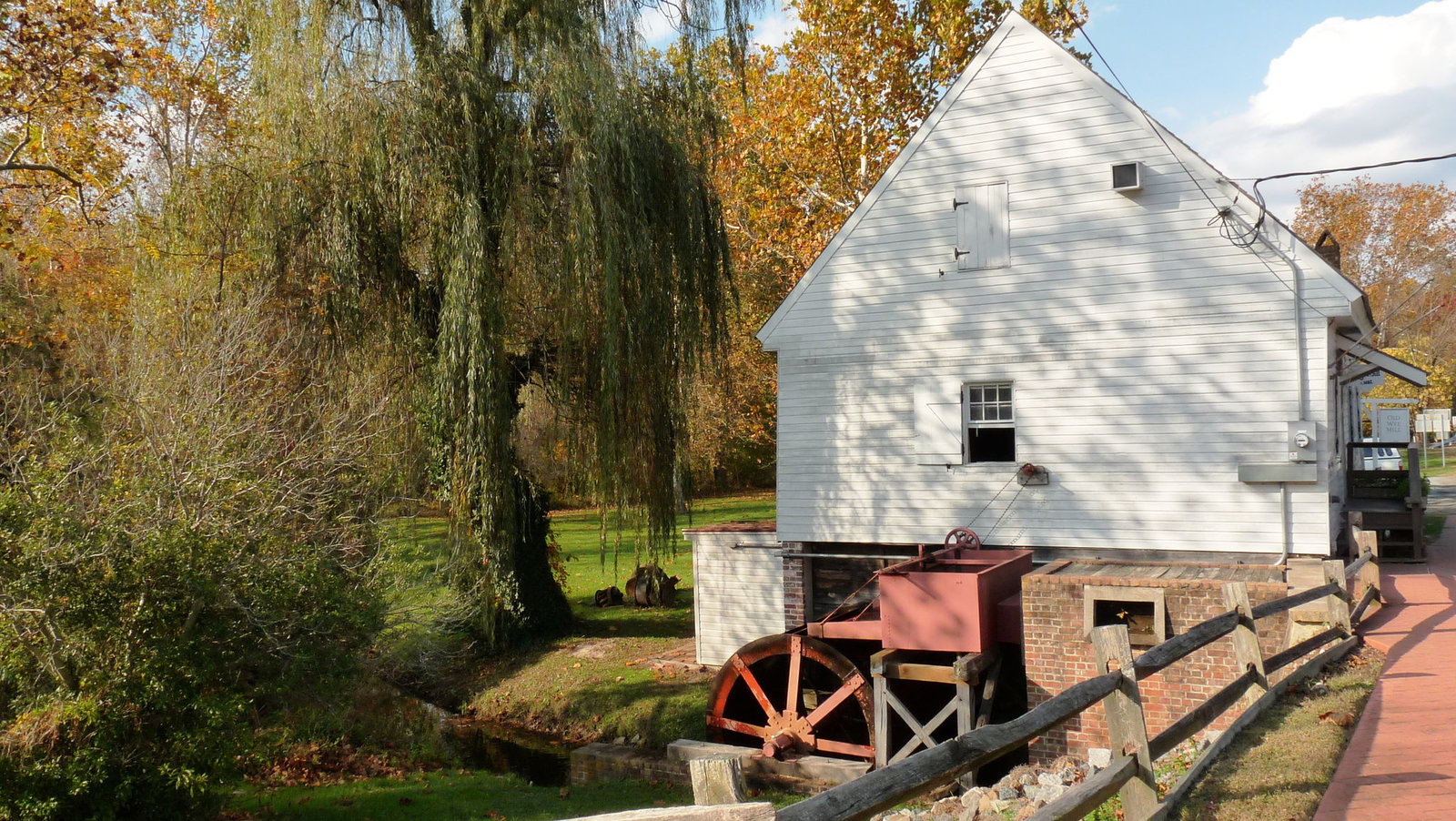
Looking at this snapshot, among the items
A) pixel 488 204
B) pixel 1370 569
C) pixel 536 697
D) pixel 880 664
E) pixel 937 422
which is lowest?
pixel 536 697

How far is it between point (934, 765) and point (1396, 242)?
5397 cm

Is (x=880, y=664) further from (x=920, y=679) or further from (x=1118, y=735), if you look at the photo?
(x=1118, y=735)

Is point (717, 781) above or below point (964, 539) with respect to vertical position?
above

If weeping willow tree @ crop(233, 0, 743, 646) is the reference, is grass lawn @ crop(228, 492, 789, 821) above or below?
below

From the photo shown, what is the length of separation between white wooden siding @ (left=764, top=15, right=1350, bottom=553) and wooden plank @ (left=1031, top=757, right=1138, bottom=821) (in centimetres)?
762

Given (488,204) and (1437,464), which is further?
(1437,464)

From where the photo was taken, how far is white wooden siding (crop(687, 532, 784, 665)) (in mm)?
15102

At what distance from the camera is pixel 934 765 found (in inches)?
150

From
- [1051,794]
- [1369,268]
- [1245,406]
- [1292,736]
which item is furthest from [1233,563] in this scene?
[1369,268]

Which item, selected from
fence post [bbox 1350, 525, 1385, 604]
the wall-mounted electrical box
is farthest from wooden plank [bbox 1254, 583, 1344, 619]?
the wall-mounted electrical box

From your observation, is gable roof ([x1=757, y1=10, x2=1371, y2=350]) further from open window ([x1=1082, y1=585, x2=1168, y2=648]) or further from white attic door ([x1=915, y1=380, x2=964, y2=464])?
open window ([x1=1082, y1=585, x2=1168, y2=648])

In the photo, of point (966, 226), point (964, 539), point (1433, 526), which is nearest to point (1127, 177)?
point (966, 226)

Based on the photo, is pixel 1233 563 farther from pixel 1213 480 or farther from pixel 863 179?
pixel 863 179

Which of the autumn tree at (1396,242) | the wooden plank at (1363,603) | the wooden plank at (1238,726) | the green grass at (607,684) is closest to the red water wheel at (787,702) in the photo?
the green grass at (607,684)
